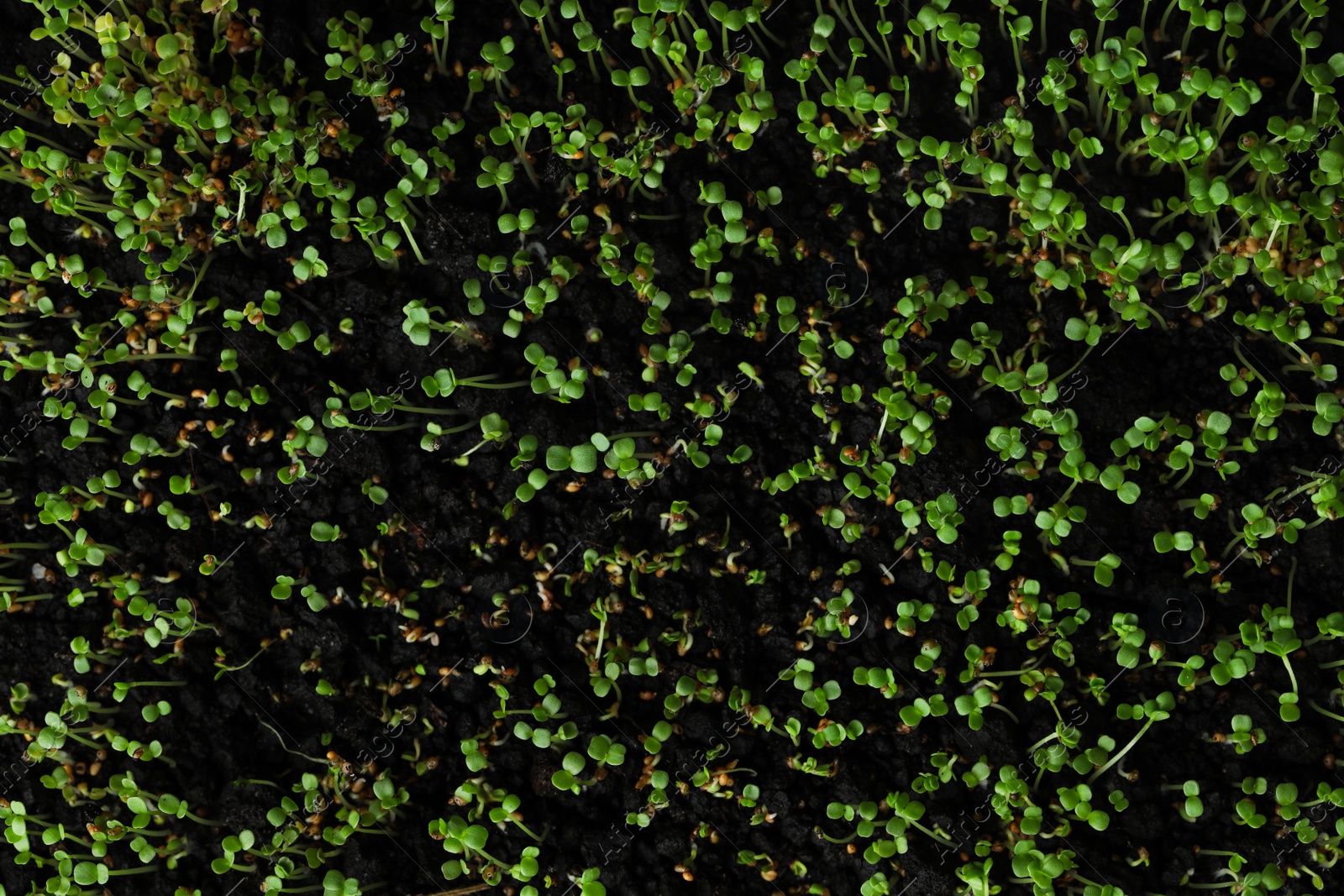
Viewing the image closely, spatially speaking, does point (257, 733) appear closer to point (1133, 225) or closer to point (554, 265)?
point (554, 265)

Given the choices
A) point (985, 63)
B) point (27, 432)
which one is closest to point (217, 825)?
point (27, 432)

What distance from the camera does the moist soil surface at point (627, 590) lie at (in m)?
1.79

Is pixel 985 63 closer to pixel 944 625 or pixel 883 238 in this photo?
pixel 883 238

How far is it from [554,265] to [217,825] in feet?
4.01

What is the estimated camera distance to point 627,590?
1839 mm

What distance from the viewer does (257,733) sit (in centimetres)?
183

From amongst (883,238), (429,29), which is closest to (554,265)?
(429,29)

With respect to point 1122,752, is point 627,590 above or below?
above

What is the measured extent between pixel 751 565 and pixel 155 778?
3.89 ft

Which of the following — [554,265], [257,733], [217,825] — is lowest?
[217,825]

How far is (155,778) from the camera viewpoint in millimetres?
1808

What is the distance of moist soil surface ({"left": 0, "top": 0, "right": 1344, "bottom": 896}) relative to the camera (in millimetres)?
1787

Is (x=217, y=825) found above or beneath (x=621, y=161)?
beneath

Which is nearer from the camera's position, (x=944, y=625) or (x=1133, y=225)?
(x=944, y=625)
